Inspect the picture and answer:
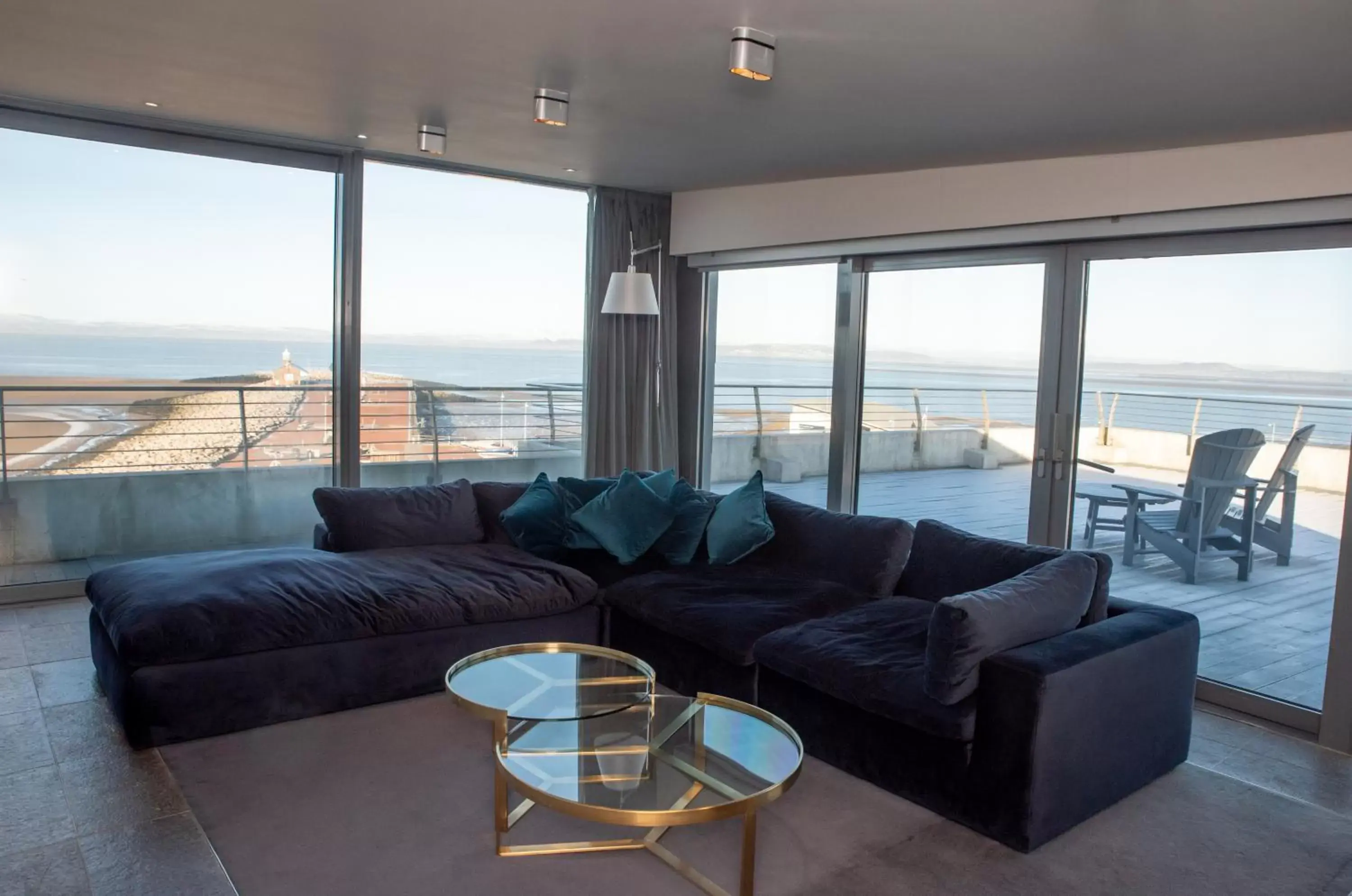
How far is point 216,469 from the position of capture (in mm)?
5418

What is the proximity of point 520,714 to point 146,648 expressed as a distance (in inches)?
54.6

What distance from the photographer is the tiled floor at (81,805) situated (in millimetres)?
2492

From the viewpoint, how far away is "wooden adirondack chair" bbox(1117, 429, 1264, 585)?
415 centimetres

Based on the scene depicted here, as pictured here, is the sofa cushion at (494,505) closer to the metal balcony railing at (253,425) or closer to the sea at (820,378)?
the metal balcony railing at (253,425)

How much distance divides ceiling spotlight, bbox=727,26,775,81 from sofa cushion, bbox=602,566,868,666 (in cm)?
200

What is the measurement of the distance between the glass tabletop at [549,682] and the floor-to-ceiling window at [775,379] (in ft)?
9.86

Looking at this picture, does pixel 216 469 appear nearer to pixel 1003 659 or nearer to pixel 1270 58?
pixel 1003 659

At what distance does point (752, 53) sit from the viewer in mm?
3059

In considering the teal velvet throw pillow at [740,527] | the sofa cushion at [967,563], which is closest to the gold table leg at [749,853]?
the sofa cushion at [967,563]

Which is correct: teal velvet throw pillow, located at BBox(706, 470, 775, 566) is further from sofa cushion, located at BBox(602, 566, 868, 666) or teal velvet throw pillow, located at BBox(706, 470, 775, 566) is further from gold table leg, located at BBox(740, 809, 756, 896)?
gold table leg, located at BBox(740, 809, 756, 896)

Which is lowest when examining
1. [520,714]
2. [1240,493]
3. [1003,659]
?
[520,714]

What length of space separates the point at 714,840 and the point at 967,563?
1624mm

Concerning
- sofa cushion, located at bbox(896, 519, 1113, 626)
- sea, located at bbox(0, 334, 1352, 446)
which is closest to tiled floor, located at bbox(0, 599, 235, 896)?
sea, located at bbox(0, 334, 1352, 446)

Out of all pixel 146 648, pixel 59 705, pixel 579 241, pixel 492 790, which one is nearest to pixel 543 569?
pixel 492 790
